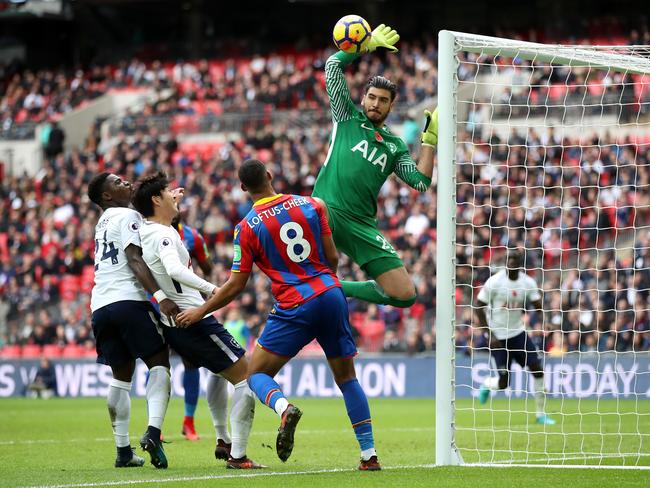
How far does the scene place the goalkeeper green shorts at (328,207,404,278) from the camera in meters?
8.52

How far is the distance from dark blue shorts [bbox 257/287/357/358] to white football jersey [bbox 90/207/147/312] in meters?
1.37

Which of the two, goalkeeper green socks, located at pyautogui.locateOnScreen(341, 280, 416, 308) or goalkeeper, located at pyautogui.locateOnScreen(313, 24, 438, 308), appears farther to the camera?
goalkeeper green socks, located at pyautogui.locateOnScreen(341, 280, 416, 308)

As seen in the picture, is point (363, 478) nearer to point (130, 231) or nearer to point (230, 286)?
point (230, 286)

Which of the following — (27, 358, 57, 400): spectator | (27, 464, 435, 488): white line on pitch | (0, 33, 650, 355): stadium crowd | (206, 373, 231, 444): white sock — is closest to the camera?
(27, 464, 435, 488): white line on pitch

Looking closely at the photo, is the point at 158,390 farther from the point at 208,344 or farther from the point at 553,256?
the point at 553,256

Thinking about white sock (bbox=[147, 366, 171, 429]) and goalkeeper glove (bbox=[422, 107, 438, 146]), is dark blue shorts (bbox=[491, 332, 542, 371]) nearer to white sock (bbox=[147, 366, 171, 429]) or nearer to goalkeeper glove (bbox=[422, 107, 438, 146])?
goalkeeper glove (bbox=[422, 107, 438, 146])

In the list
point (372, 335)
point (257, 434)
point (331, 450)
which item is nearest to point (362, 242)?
point (331, 450)

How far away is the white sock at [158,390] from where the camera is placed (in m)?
Result: 8.38

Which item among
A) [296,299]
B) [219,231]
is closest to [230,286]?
[296,299]

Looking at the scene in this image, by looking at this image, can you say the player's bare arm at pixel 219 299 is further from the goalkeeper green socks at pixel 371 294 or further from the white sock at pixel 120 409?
the goalkeeper green socks at pixel 371 294

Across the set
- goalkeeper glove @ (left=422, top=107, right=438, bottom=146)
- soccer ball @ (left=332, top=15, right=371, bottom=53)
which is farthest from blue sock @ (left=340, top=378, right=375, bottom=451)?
soccer ball @ (left=332, top=15, right=371, bottom=53)

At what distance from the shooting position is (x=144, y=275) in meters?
8.36

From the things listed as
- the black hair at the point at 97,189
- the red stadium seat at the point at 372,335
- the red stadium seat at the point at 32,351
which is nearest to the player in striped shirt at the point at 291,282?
the black hair at the point at 97,189

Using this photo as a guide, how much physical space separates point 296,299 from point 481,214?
49.5ft
